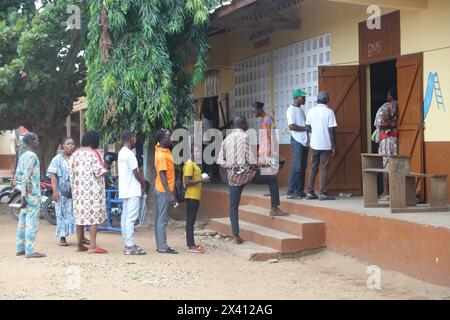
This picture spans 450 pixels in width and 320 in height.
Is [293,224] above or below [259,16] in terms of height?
below

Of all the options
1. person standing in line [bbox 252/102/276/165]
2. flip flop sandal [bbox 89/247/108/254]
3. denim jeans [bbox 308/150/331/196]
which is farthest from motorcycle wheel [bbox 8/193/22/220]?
denim jeans [bbox 308/150/331/196]

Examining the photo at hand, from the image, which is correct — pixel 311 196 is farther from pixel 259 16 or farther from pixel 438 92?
pixel 259 16

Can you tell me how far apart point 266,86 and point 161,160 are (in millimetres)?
5174

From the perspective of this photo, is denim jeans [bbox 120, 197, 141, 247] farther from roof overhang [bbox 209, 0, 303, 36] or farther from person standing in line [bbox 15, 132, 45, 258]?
roof overhang [bbox 209, 0, 303, 36]

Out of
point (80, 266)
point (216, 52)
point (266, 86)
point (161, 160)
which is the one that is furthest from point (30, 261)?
point (216, 52)

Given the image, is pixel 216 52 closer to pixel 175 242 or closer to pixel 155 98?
pixel 155 98

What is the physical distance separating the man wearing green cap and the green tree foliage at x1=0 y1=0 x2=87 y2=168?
15.0ft

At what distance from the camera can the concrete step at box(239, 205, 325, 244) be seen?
8.38m

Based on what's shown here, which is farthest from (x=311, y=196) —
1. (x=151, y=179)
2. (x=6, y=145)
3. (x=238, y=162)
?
(x=6, y=145)

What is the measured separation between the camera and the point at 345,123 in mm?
10203

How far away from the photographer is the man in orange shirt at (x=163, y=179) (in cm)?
833

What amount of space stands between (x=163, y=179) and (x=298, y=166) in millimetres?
2181

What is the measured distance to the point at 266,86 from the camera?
12.9 meters
